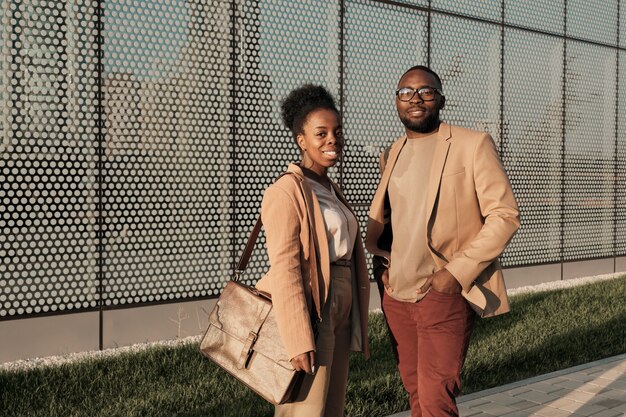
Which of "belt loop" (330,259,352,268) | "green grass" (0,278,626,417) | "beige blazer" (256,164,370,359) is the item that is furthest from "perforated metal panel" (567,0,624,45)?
"beige blazer" (256,164,370,359)

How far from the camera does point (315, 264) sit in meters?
2.96

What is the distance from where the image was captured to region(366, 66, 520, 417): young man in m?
3.39

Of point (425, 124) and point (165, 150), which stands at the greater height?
point (165, 150)

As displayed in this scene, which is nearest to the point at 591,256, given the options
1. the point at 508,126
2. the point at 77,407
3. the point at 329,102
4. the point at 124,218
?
the point at 508,126

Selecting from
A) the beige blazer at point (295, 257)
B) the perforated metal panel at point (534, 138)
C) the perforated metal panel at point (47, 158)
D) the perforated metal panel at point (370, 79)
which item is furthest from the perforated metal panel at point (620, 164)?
the beige blazer at point (295, 257)

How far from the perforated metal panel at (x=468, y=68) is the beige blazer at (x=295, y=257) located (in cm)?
752

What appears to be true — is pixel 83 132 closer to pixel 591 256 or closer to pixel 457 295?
pixel 457 295

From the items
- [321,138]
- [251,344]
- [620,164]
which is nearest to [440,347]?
[251,344]

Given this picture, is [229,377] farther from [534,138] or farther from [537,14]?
[537,14]

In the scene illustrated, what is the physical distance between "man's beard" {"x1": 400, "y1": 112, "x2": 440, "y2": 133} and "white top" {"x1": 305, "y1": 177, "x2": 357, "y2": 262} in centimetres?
64

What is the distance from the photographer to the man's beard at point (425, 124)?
3572mm

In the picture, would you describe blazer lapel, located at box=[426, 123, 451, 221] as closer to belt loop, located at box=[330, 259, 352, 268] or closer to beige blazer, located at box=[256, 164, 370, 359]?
belt loop, located at box=[330, 259, 352, 268]

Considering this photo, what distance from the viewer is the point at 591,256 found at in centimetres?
1282

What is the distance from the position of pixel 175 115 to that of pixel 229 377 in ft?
9.38
